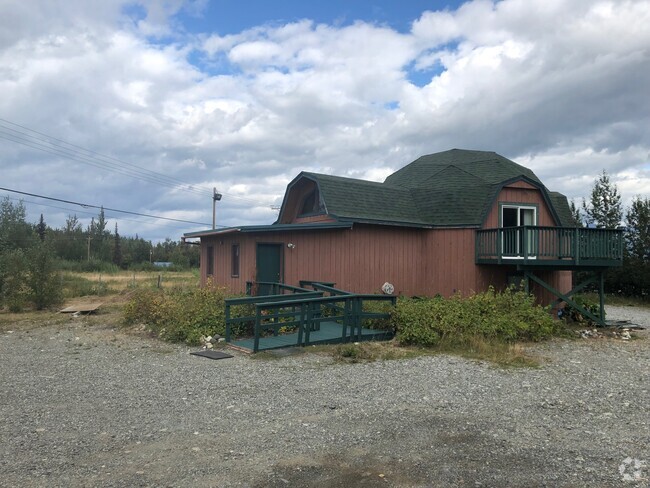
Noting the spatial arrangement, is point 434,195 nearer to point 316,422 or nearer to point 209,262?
point 209,262

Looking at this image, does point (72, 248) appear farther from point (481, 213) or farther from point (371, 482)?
point (371, 482)

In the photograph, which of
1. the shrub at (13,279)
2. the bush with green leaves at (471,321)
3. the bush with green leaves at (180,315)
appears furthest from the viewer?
the shrub at (13,279)

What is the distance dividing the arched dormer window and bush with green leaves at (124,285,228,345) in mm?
4750

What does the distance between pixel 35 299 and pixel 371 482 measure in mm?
17777

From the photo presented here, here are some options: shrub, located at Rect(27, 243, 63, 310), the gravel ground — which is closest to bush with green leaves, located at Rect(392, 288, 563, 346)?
the gravel ground

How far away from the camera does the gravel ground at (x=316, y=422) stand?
163 inches

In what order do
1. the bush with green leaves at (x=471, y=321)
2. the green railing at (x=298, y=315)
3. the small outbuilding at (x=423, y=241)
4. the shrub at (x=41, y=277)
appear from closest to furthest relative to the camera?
the green railing at (x=298, y=315) → the bush with green leaves at (x=471, y=321) → the small outbuilding at (x=423, y=241) → the shrub at (x=41, y=277)

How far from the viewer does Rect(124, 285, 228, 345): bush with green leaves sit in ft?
35.2

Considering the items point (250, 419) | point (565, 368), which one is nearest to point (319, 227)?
point (565, 368)

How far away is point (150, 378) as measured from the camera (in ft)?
24.5

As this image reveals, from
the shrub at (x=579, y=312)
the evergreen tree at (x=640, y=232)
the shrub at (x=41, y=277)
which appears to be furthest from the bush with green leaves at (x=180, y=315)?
the evergreen tree at (x=640, y=232)

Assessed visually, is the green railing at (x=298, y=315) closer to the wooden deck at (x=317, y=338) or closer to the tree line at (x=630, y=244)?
the wooden deck at (x=317, y=338)

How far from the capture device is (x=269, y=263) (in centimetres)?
1589

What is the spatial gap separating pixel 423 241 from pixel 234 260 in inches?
257
